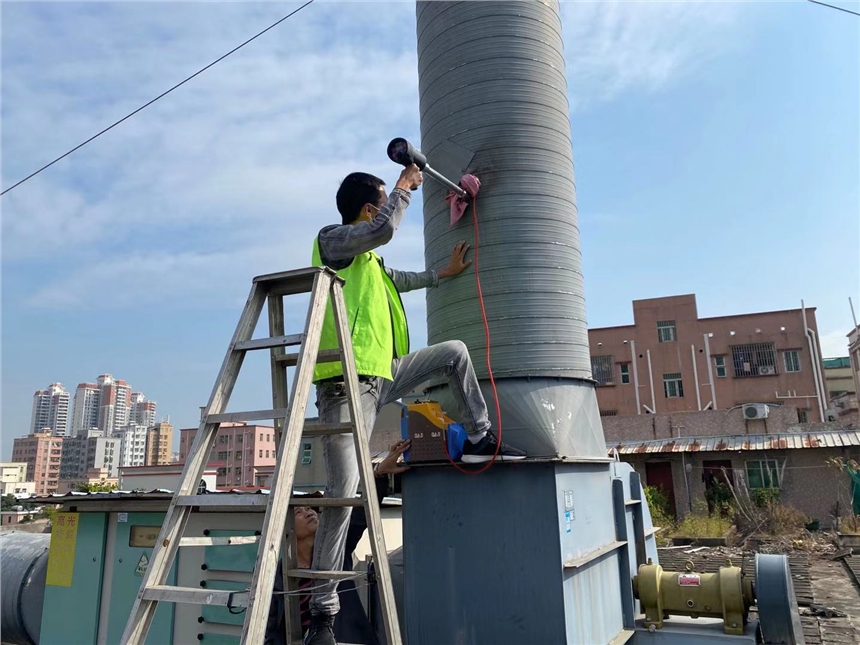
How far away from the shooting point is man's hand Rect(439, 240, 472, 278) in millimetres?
4625

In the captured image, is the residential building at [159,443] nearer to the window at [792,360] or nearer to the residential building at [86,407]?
the residential building at [86,407]

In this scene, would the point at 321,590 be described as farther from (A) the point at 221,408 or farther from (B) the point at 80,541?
(B) the point at 80,541

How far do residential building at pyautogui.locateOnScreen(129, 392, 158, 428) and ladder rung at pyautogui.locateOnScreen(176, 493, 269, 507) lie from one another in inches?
5878

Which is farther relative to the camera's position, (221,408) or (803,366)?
(803,366)

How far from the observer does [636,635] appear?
4.76m

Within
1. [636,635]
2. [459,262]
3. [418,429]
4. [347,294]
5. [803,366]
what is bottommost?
[636,635]

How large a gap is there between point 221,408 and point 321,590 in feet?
3.48

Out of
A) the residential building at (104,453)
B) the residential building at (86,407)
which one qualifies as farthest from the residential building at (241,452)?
the residential building at (86,407)

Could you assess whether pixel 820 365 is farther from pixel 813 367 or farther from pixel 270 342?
pixel 270 342

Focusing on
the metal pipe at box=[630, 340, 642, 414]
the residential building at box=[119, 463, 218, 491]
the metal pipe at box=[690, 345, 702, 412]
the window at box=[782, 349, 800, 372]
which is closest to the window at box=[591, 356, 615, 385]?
the metal pipe at box=[630, 340, 642, 414]

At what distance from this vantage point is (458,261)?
4648mm

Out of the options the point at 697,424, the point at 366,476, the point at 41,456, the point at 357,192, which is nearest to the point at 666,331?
the point at 697,424

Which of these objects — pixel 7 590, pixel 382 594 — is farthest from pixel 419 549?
pixel 7 590

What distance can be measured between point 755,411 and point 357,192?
2712 centimetres
